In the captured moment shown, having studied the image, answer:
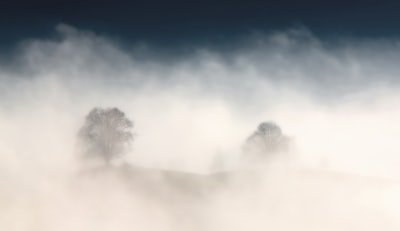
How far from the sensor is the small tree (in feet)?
239

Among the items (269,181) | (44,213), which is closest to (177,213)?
(44,213)

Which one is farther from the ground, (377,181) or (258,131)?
(258,131)

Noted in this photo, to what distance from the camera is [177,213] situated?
54.5 metres

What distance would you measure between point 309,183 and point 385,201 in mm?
14799

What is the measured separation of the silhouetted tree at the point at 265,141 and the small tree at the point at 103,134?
104 feet

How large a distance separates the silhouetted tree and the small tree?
Result: 31774 millimetres

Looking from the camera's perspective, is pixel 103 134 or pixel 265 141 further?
pixel 265 141

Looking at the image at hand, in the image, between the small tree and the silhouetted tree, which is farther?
the silhouetted tree

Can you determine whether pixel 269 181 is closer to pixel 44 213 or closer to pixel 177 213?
pixel 177 213

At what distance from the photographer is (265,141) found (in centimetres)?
9019

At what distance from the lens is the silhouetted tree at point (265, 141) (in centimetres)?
9000

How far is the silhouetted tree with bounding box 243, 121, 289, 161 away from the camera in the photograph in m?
90.0

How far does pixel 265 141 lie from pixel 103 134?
3764 centimetres

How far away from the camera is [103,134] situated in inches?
2867
